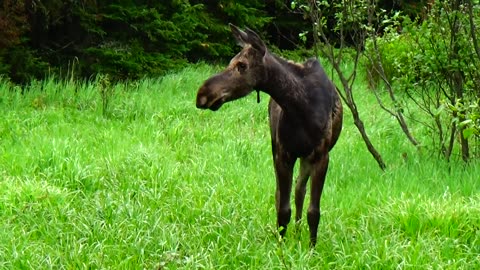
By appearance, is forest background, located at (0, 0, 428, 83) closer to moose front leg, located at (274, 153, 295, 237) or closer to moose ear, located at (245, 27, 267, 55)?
moose front leg, located at (274, 153, 295, 237)

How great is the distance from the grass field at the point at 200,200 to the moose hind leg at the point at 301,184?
0.16 m

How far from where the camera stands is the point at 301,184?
4.86 m

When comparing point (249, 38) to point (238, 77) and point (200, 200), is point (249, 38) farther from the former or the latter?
point (200, 200)

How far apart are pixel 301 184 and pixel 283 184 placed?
20cm

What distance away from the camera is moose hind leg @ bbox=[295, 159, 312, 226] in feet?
15.3

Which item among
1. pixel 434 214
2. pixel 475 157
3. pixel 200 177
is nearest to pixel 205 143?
pixel 200 177

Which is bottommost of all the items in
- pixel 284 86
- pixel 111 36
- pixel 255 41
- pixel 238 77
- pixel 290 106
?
pixel 111 36

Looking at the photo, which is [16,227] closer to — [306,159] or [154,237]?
[154,237]


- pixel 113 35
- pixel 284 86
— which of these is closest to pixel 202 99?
pixel 284 86

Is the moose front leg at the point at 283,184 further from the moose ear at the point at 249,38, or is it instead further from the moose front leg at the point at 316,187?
the moose ear at the point at 249,38

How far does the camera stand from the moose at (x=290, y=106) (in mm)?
4129

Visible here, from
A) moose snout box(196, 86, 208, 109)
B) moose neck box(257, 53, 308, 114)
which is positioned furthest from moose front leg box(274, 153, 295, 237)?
moose snout box(196, 86, 208, 109)

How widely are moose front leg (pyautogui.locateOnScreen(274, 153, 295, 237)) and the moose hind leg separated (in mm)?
80

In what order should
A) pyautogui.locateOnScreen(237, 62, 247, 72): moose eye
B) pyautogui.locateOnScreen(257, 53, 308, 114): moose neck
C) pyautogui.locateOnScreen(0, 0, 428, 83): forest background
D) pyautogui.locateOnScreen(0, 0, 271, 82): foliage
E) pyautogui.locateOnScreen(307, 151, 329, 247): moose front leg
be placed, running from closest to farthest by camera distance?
pyautogui.locateOnScreen(237, 62, 247, 72): moose eye < pyautogui.locateOnScreen(257, 53, 308, 114): moose neck < pyautogui.locateOnScreen(307, 151, 329, 247): moose front leg < pyautogui.locateOnScreen(0, 0, 428, 83): forest background < pyautogui.locateOnScreen(0, 0, 271, 82): foliage
